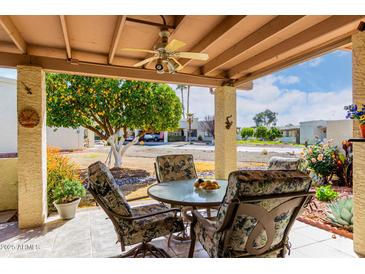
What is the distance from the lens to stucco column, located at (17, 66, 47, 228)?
3.13m

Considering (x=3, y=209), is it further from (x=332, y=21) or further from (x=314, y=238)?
(x=332, y=21)

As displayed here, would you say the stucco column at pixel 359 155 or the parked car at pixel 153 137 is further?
the parked car at pixel 153 137

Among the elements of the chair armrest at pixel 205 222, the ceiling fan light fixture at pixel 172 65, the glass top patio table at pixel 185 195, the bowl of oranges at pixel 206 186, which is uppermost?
the ceiling fan light fixture at pixel 172 65

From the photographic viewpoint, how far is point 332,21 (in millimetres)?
2375

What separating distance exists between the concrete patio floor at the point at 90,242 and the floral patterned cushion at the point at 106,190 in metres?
0.81

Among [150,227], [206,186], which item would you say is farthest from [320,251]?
[150,227]

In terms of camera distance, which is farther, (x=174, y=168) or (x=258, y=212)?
(x=174, y=168)

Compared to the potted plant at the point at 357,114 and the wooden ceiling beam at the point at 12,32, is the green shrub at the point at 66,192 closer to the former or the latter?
the wooden ceiling beam at the point at 12,32

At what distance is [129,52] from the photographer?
3.43 m

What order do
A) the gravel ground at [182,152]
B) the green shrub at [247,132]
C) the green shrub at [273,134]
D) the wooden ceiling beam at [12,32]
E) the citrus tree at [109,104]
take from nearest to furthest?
the wooden ceiling beam at [12,32] < the citrus tree at [109,104] < the gravel ground at [182,152] < the green shrub at [273,134] < the green shrub at [247,132]

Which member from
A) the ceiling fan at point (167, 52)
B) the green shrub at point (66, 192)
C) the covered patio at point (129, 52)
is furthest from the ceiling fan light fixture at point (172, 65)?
the green shrub at point (66, 192)

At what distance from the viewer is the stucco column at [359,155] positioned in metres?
2.35

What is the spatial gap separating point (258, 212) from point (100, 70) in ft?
10.9

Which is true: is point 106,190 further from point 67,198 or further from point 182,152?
point 182,152
